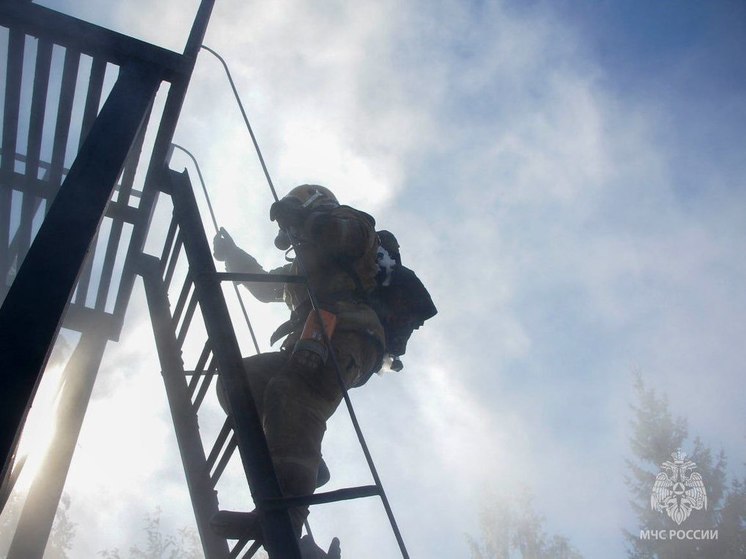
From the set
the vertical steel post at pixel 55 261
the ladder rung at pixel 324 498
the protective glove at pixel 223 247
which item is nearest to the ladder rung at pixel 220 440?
the ladder rung at pixel 324 498

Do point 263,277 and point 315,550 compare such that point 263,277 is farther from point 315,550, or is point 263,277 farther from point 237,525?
point 315,550

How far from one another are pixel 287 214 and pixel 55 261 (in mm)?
1858

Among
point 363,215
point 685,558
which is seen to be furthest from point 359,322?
point 685,558

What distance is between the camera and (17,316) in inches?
68.1

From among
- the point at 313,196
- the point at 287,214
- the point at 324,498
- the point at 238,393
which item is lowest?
the point at 324,498

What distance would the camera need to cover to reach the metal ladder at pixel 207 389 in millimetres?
1986

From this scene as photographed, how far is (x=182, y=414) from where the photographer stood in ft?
11.4

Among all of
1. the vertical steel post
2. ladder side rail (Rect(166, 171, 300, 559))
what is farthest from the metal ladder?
the vertical steel post

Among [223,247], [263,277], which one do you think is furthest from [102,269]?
[263,277]

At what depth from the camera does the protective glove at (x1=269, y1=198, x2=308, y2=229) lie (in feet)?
11.8

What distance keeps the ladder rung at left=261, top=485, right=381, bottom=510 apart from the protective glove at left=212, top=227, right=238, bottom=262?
2941 mm

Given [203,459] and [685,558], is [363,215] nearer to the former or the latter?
[203,459]

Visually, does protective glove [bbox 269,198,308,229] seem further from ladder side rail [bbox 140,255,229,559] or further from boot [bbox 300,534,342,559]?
boot [bbox 300,534,342,559]

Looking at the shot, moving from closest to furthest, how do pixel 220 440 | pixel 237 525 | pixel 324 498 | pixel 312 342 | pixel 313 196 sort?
pixel 324 498 → pixel 237 525 → pixel 220 440 → pixel 312 342 → pixel 313 196
